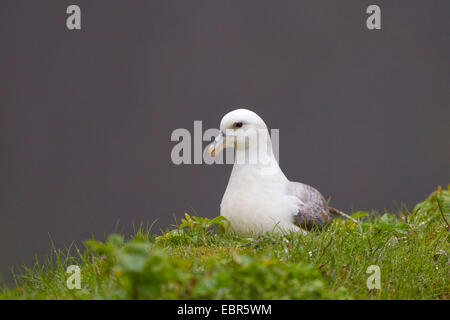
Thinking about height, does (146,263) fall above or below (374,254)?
above

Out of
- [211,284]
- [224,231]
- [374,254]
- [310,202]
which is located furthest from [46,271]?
[374,254]

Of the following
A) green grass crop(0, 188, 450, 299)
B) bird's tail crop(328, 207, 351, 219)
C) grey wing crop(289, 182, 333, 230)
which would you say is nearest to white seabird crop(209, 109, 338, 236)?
grey wing crop(289, 182, 333, 230)

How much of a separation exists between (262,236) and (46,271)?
3.91 ft

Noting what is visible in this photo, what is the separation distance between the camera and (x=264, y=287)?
190 cm

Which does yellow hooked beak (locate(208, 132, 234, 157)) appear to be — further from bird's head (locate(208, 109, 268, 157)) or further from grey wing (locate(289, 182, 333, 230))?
grey wing (locate(289, 182, 333, 230))

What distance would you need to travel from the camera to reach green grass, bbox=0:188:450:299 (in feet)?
5.93

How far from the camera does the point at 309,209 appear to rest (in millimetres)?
3086

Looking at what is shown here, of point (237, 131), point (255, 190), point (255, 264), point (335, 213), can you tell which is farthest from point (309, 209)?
point (255, 264)

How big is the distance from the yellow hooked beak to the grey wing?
0.47 meters

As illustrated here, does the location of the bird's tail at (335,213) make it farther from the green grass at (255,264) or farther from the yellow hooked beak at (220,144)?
the yellow hooked beak at (220,144)

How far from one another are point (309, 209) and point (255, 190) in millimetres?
369

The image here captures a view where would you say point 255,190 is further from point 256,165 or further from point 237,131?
point 237,131
